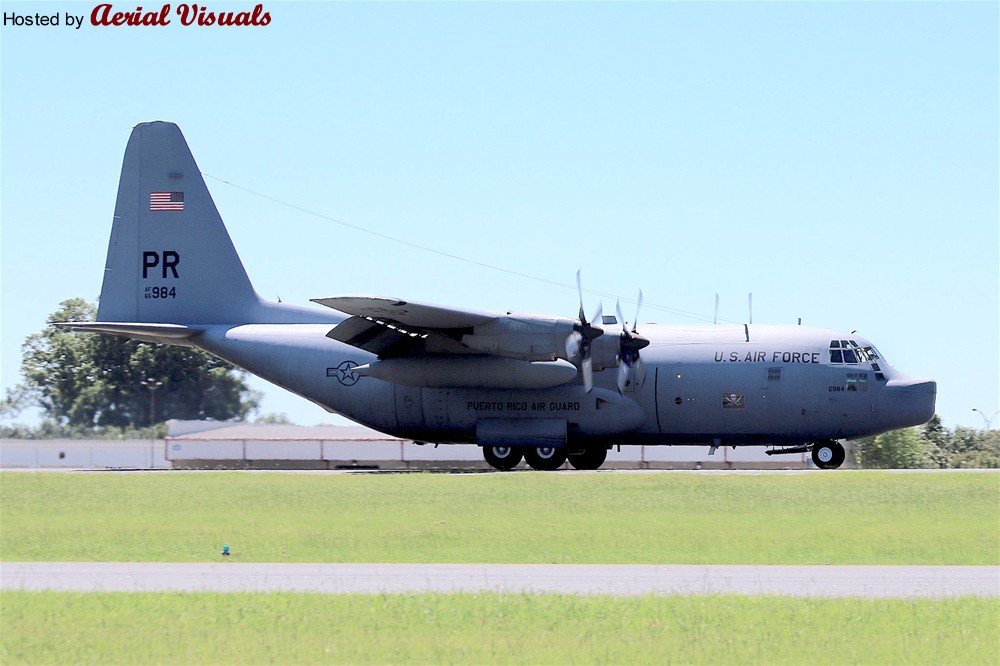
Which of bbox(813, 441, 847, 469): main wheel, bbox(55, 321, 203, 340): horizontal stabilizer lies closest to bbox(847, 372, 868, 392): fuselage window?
bbox(813, 441, 847, 469): main wheel

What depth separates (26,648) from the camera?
12.0 m

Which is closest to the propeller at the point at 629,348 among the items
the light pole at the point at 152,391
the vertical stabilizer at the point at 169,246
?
the vertical stabilizer at the point at 169,246

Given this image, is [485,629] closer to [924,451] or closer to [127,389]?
[924,451]

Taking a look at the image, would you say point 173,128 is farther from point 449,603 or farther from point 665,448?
point 449,603

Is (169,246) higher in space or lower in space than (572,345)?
higher

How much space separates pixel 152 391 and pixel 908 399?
48.2 m

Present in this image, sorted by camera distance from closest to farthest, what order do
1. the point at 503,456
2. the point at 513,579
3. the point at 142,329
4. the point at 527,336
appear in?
the point at 513,579 < the point at 527,336 < the point at 503,456 < the point at 142,329

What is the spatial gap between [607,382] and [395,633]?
25.4 meters

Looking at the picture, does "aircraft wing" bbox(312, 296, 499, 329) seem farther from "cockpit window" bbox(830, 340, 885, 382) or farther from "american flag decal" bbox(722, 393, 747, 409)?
"cockpit window" bbox(830, 340, 885, 382)

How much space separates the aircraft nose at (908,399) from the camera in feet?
120

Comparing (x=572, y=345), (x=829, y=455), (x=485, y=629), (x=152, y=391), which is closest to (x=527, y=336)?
(x=572, y=345)

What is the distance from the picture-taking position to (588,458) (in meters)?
40.4

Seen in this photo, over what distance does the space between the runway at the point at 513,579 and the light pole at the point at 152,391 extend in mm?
54563

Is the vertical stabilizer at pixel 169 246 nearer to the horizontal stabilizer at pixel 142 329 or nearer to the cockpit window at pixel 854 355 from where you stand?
the horizontal stabilizer at pixel 142 329
